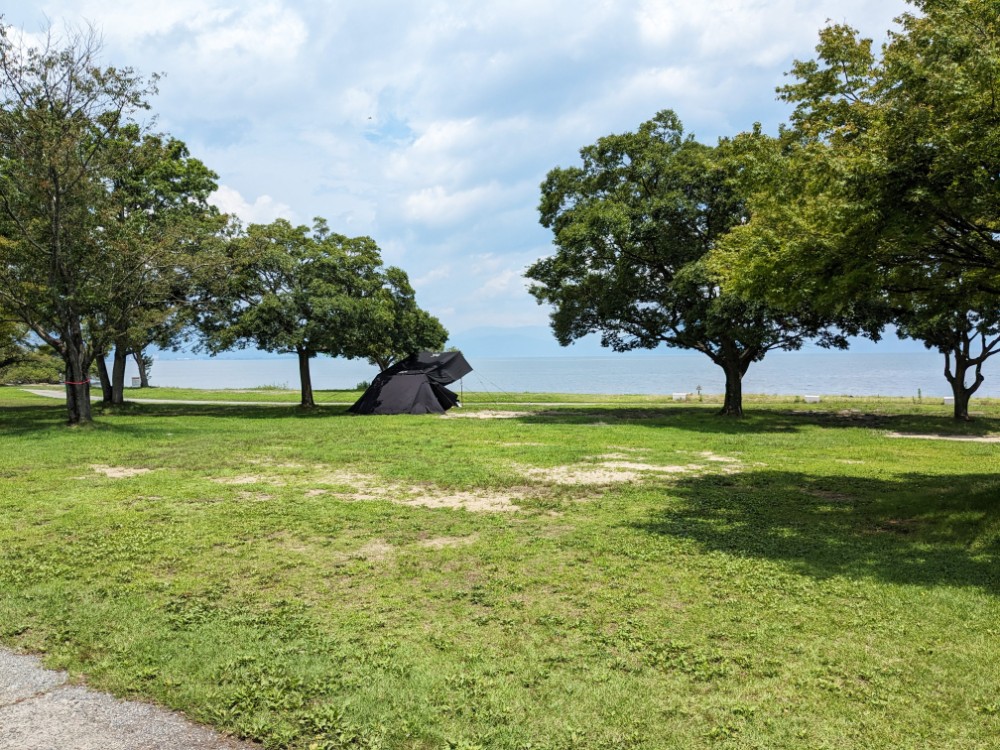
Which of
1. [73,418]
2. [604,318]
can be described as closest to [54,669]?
[73,418]

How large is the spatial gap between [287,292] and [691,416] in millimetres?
16935

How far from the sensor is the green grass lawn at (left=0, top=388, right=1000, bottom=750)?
11.6ft

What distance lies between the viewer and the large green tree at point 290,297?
2462 centimetres

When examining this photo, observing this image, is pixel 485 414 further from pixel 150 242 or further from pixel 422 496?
pixel 422 496

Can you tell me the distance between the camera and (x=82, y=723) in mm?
3473

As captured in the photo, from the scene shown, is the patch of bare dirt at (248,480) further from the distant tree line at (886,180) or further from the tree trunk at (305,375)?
the tree trunk at (305,375)

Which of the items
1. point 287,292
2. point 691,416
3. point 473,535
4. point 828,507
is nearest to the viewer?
point 473,535

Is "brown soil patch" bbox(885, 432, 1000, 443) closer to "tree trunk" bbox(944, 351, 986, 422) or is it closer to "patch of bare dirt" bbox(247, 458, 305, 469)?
"tree trunk" bbox(944, 351, 986, 422)

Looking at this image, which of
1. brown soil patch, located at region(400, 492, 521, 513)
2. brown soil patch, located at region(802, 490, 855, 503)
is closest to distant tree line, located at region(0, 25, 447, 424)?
brown soil patch, located at region(400, 492, 521, 513)

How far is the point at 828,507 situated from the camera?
8773mm

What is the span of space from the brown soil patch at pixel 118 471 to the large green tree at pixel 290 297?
42.3 feet

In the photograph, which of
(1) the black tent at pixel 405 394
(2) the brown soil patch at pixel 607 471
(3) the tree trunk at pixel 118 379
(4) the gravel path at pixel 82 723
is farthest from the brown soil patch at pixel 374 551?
(3) the tree trunk at pixel 118 379

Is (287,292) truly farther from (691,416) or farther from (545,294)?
(691,416)

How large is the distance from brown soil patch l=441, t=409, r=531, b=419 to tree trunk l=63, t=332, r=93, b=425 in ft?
37.8
